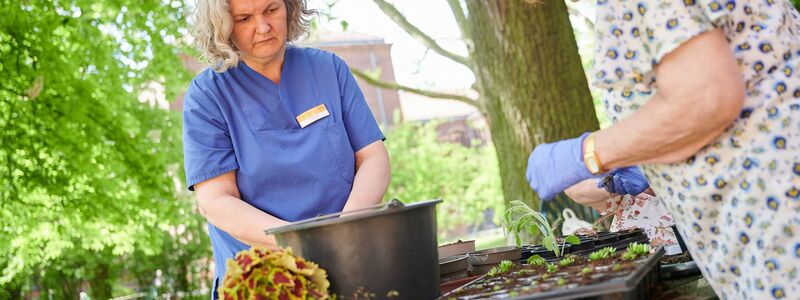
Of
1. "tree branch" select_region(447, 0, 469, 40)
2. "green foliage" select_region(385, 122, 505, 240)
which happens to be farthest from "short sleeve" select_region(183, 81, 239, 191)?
"green foliage" select_region(385, 122, 505, 240)

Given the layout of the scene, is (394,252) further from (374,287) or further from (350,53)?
(350,53)

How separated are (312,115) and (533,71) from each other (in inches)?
150

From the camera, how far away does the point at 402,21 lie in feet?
28.3

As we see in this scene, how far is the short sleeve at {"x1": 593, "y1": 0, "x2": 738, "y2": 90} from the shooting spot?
1.42 metres

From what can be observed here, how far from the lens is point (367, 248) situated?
1680 mm

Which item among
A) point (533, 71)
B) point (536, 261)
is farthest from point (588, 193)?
point (533, 71)

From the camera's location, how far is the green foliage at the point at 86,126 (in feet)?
25.7


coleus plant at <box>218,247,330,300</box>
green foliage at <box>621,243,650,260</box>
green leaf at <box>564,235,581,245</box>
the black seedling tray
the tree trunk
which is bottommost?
the black seedling tray

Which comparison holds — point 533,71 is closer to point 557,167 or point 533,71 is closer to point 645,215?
point 645,215

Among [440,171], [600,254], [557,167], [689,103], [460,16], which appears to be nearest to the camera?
[689,103]

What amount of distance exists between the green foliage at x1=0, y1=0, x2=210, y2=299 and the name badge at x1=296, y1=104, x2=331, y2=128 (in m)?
5.91

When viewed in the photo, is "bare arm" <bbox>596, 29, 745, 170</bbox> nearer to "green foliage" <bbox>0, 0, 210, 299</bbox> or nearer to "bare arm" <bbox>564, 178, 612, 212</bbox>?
"bare arm" <bbox>564, 178, 612, 212</bbox>

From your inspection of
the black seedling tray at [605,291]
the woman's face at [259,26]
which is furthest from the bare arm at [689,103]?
the woman's face at [259,26]

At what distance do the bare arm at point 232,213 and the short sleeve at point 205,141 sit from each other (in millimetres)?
27
